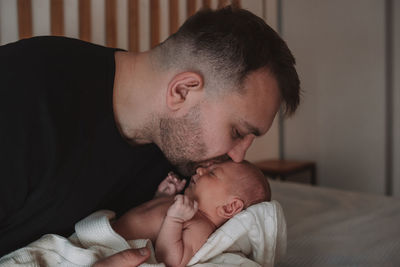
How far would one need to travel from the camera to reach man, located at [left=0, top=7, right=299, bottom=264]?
810 mm

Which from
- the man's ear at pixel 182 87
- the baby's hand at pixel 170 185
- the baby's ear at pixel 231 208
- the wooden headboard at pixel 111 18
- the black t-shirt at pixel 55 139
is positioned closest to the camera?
the black t-shirt at pixel 55 139

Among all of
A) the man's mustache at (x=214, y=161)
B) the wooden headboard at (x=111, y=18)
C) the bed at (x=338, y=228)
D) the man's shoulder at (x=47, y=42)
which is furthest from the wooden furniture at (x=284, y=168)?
the man's shoulder at (x=47, y=42)

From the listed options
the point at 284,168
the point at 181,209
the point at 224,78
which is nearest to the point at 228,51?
the point at 224,78

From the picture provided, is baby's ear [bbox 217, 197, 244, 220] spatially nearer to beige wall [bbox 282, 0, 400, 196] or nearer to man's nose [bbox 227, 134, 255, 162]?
man's nose [bbox 227, 134, 255, 162]

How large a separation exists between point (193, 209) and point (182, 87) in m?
0.36

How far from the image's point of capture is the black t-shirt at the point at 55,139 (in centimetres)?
78

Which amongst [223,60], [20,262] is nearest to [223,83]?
[223,60]

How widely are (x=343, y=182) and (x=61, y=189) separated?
290 cm

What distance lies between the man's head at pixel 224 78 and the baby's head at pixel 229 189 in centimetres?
9

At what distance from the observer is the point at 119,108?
3.50 ft

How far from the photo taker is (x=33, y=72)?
826mm

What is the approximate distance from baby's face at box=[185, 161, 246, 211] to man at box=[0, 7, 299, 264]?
0.14ft

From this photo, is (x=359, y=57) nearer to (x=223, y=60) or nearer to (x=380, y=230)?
(x=380, y=230)

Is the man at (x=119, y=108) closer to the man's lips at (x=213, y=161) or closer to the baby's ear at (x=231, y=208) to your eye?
the man's lips at (x=213, y=161)
